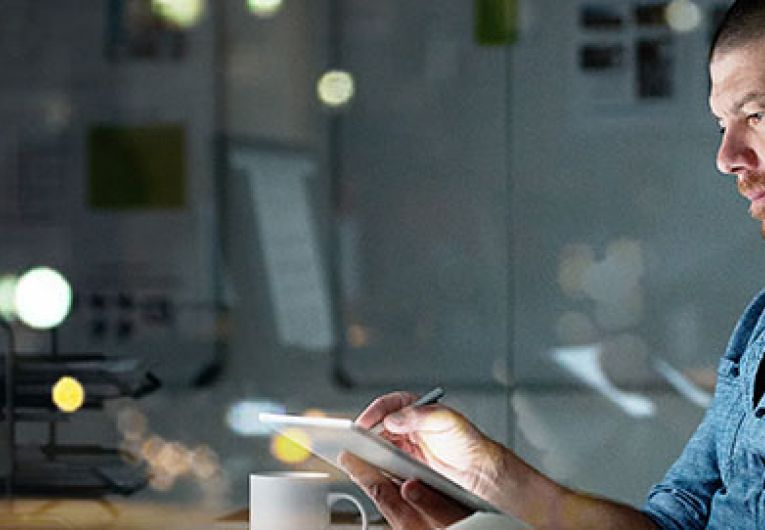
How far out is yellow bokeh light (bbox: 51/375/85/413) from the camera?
9.23ft

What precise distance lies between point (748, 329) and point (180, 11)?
1.81 metres

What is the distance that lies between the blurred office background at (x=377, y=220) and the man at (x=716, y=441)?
1370 mm

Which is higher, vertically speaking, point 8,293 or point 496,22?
point 496,22

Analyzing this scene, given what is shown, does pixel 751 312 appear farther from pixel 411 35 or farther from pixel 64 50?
pixel 64 50

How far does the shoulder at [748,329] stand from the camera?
1.76 m

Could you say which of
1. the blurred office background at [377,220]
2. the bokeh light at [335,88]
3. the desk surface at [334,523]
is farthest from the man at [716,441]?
the bokeh light at [335,88]

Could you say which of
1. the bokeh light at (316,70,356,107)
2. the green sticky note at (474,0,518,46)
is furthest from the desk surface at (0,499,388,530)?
the green sticky note at (474,0,518,46)

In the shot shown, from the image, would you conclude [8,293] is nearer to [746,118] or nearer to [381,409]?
[381,409]

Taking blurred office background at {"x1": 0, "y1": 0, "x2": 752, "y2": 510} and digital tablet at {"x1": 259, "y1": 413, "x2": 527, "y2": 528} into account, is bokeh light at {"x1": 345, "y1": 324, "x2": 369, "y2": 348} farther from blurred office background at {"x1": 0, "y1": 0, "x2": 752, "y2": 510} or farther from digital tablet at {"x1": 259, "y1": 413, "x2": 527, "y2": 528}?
digital tablet at {"x1": 259, "y1": 413, "x2": 527, "y2": 528}

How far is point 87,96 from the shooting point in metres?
3.30

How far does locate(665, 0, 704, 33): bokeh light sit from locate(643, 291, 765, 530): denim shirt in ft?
4.65

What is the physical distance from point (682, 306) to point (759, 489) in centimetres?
149

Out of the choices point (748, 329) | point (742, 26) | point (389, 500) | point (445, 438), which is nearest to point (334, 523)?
point (389, 500)

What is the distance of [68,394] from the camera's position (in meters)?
2.82
